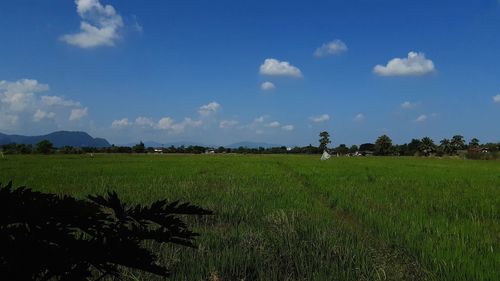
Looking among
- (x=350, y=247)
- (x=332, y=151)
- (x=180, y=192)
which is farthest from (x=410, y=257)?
(x=332, y=151)

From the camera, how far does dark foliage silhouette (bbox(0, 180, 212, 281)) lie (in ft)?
2.02

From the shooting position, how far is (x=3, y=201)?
65 cm

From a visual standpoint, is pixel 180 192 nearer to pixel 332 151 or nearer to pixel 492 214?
pixel 492 214

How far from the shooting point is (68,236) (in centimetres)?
66

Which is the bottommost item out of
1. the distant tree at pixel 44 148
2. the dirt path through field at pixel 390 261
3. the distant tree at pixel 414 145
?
the dirt path through field at pixel 390 261

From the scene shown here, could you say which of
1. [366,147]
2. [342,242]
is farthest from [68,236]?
[366,147]

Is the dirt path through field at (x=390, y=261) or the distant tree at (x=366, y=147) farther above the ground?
the distant tree at (x=366, y=147)

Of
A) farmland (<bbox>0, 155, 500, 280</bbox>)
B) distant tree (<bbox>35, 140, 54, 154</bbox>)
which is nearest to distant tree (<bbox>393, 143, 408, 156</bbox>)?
distant tree (<bbox>35, 140, 54, 154</bbox>)

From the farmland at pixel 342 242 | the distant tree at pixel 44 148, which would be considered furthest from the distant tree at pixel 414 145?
the farmland at pixel 342 242

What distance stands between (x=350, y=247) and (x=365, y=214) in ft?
8.68

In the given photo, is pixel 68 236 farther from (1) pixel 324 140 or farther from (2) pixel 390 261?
(1) pixel 324 140

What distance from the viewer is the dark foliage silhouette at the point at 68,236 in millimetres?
617

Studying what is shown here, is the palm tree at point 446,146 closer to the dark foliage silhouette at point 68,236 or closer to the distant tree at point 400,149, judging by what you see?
the distant tree at point 400,149

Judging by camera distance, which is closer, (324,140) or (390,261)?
(390,261)
